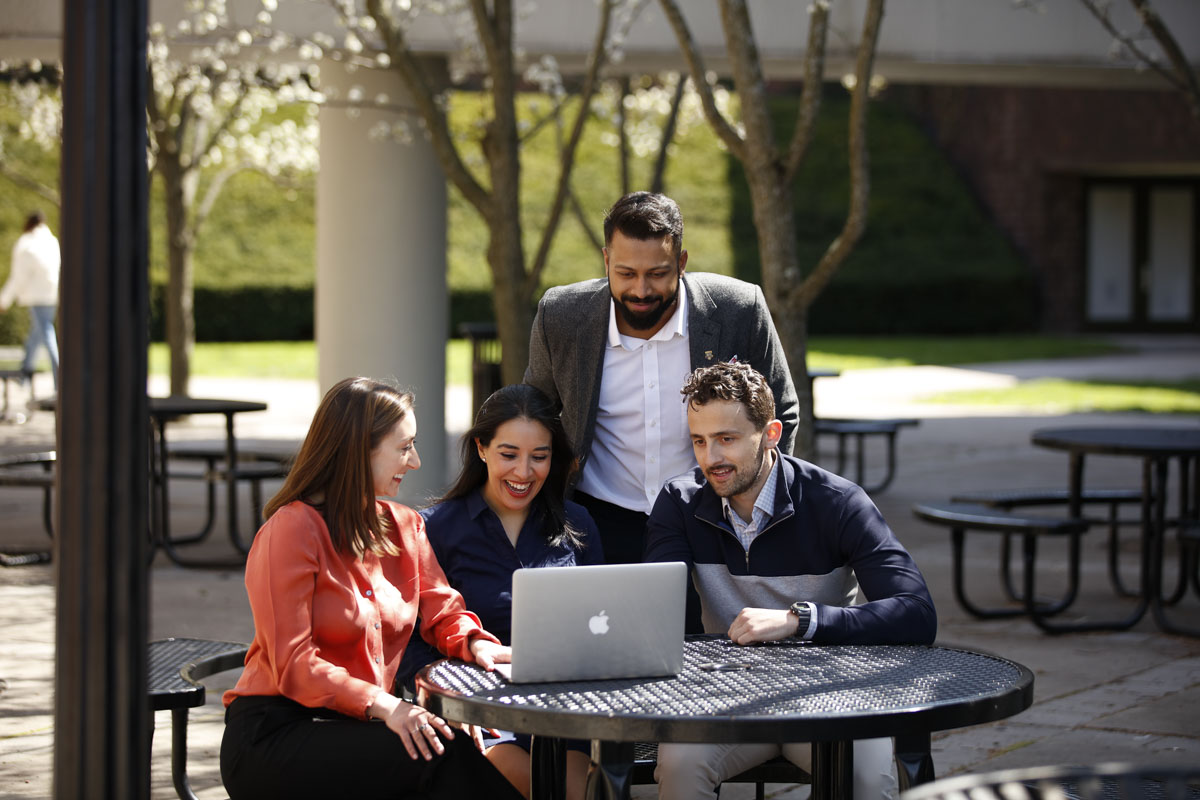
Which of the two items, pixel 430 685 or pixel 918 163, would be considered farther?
pixel 918 163

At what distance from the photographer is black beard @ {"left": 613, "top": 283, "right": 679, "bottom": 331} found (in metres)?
4.27

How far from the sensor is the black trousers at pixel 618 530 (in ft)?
14.4

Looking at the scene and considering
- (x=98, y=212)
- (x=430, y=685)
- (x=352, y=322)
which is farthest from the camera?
(x=352, y=322)

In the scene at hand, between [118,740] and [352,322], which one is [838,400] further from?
[118,740]

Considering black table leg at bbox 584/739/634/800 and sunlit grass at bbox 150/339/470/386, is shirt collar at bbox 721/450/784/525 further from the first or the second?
sunlit grass at bbox 150/339/470/386

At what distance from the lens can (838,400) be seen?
1861cm

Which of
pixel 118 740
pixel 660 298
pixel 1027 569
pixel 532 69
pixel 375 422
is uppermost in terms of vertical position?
pixel 532 69

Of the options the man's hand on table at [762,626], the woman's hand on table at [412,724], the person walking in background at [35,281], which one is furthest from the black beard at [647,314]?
the person walking in background at [35,281]

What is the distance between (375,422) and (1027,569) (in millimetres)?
4262

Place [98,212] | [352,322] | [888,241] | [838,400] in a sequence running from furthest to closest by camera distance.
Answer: [888,241]
[838,400]
[352,322]
[98,212]

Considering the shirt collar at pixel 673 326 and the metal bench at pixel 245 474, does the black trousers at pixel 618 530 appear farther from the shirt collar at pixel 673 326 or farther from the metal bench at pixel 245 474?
the metal bench at pixel 245 474

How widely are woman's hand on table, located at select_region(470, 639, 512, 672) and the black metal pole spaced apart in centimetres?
115

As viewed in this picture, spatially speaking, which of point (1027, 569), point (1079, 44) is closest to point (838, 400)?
point (1079, 44)

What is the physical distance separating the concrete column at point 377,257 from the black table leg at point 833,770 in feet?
24.4
